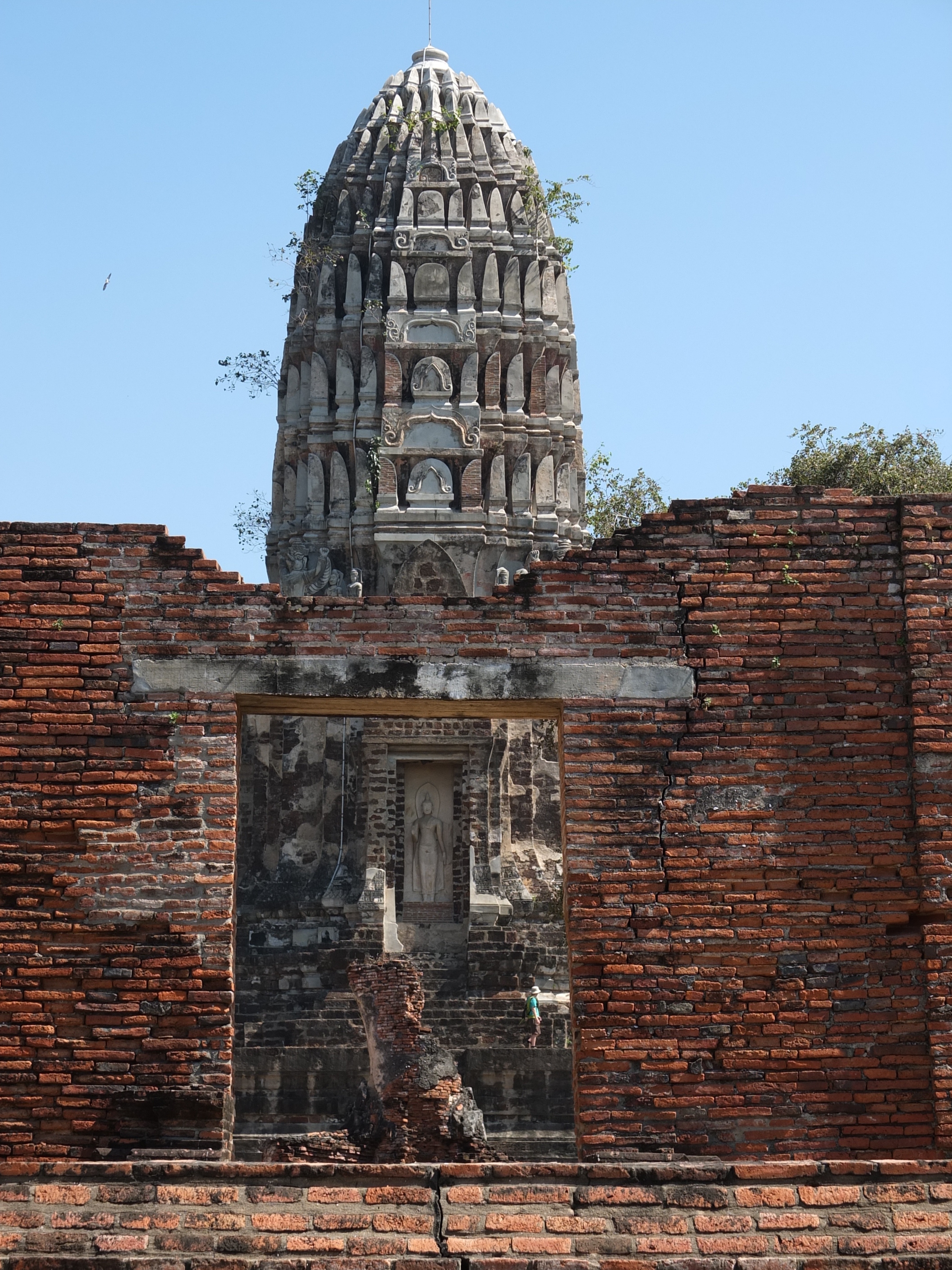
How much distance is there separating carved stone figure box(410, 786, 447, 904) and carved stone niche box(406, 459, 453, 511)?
5.17 metres

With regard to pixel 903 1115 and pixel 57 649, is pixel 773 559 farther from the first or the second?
pixel 57 649

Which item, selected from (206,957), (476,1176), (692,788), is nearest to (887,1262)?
(476,1176)

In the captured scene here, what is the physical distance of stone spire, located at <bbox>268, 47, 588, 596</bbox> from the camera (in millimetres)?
26266

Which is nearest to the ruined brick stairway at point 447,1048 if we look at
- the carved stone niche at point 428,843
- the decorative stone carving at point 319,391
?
the carved stone niche at point 428,843

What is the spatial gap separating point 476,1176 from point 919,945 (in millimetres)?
3443

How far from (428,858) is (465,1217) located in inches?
631

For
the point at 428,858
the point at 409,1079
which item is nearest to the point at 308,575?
the point at 428,858

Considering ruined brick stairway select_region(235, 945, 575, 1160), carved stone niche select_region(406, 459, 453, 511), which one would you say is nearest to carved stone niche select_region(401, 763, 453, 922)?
ruined brick stairway select_region(235, 945, 575, 1160)

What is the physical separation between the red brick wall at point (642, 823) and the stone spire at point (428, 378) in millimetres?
15100

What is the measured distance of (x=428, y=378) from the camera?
2670 cm

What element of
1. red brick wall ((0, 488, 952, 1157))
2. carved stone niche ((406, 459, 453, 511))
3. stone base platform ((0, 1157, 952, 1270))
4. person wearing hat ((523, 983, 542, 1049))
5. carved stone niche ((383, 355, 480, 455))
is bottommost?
stone base platform ((0, 1157, 952, 1270))

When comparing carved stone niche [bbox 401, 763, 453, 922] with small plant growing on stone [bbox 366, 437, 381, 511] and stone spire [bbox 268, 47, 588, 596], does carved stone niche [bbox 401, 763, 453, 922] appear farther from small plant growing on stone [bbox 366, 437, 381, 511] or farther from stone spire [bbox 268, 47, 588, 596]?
small plant growing on stone [bbox 366, 437, 381, 511]

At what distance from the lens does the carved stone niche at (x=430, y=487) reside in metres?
26.2

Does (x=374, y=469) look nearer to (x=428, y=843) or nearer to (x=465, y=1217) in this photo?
(x=428, y=843)
